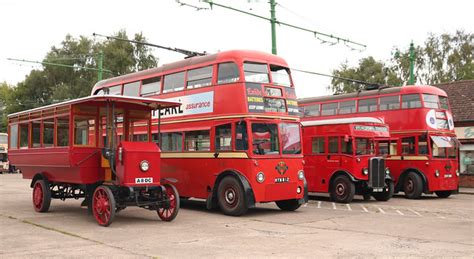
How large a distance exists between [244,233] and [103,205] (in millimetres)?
3203

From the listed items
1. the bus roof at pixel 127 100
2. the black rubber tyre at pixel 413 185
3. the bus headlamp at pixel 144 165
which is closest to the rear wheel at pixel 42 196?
the bus roof at pixel 127 100

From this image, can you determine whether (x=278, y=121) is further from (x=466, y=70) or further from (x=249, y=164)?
(x=466, y=70)

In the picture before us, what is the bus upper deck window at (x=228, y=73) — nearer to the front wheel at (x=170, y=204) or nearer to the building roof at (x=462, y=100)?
the front wheel at (x=170, y=204)

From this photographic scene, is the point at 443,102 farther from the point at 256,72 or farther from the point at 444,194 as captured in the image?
the point at 256,72

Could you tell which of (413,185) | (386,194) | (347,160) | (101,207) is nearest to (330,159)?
(347,160)

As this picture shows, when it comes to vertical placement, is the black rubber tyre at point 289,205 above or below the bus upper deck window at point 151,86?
below

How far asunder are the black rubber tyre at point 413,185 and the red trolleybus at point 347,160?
2.04 m

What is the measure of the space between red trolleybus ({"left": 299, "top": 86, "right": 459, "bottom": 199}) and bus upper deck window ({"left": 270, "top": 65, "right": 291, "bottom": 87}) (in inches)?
324

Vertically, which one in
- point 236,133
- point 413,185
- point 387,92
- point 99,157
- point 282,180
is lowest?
point 413,185

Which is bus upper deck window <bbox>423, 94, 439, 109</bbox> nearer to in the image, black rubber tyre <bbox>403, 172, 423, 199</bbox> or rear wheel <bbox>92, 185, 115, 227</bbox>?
black rubber tyre <bbox>403, 172, 423, 199</bbox>

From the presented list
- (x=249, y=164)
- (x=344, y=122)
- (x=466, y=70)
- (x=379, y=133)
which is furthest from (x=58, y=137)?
(x=466, y=70)

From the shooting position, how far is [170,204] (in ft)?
40.7

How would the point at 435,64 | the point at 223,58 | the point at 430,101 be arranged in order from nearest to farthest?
the point at 223,58 < the point at 430,101 < the point at 435,64

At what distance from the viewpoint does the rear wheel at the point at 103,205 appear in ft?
37.4
